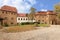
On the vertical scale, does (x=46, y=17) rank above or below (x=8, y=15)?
below

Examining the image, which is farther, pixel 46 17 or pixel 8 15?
pixel 46 17

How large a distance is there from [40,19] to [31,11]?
49.4ft

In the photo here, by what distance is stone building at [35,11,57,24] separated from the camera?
82456 millimetres

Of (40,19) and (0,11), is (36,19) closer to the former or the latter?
(40,19)

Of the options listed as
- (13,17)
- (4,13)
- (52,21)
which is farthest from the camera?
→ (52,21)

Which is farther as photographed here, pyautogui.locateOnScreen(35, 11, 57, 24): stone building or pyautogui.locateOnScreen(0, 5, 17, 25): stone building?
pyautogui.locateOnScreen(35, 11, 57, 24): stone building

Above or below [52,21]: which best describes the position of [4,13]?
above

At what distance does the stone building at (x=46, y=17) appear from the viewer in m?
82.5

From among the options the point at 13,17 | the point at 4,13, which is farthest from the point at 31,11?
the point at 4,13

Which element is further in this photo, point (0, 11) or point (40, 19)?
point (40, 19)

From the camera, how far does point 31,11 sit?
75.3 m

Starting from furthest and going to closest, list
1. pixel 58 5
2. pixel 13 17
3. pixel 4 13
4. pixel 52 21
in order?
pixel 52 21, pixel 13 17, pixel 4 13, pixel 58 5

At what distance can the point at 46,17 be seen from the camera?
Result: 283ft

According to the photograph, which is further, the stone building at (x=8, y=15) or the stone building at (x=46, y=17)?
the stone building at (x=46, y=17)
